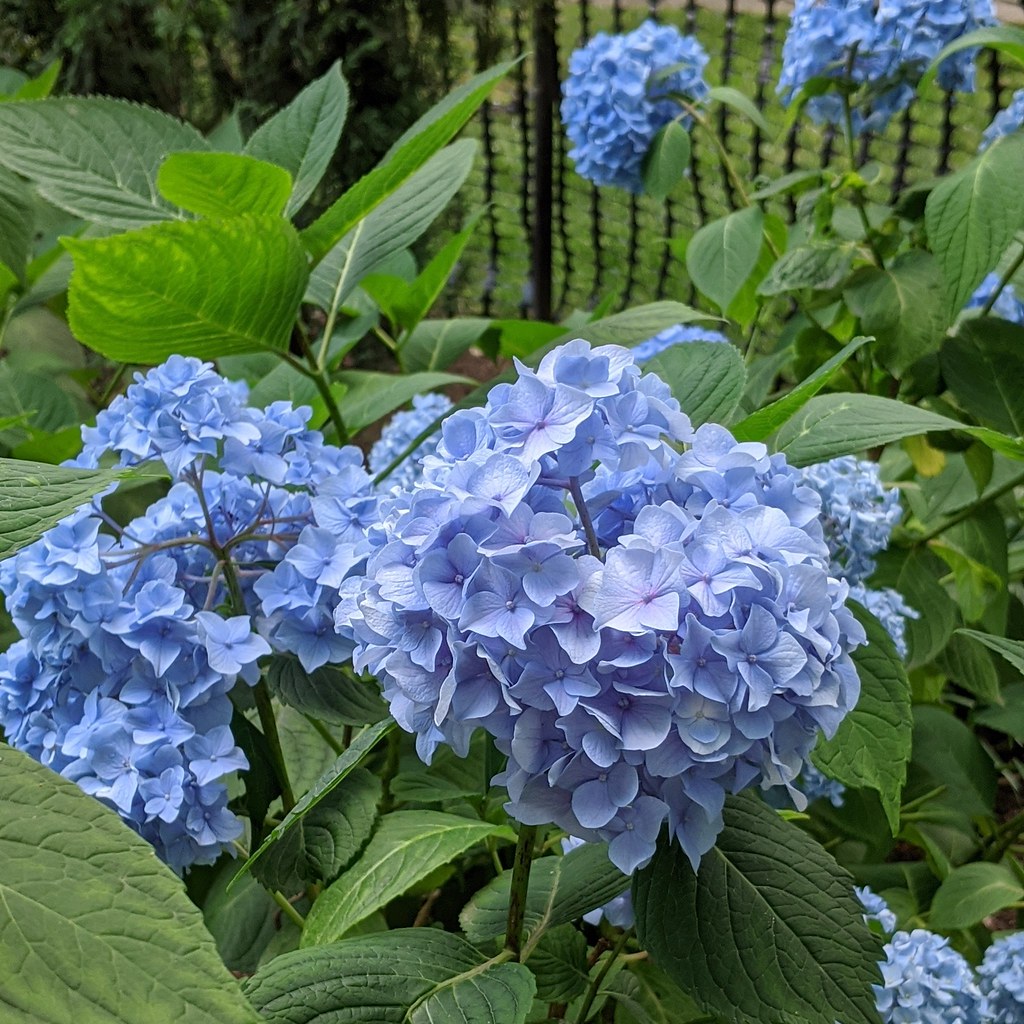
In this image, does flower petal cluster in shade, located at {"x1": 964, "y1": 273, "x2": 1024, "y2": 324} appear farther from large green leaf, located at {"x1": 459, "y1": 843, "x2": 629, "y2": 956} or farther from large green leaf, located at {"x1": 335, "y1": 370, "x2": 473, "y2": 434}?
large green leaf, located at {"x1": 459, "y1": 843, "x2": 629, "y2": 956}

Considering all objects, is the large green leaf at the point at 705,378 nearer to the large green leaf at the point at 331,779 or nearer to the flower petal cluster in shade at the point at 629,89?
the large green leaf at the point at 331,779

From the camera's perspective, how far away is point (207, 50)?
10.2 ft

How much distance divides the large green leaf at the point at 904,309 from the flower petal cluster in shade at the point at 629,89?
0.53 m

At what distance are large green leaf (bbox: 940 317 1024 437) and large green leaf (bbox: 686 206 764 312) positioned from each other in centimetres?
33

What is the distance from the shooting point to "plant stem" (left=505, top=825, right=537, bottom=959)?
66 centimetres

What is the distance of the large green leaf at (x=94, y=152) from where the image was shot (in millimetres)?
1017

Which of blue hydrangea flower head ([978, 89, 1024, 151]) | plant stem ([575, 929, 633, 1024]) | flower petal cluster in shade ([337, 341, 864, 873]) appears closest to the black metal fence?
blue hydrangea flower head ([978, 89, 1024, 151])

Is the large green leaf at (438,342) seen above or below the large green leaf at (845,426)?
below

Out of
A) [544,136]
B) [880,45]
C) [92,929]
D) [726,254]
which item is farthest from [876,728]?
[544,136]

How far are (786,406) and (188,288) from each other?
1.61 feet

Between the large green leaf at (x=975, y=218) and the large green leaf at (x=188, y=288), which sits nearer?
the large green leaf at (x=188, y=288)

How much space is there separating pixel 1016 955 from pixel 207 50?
3.03m

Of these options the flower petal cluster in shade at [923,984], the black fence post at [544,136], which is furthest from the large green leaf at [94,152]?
the black fence post at [544,136]

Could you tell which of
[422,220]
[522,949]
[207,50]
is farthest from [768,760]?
[207,50]
